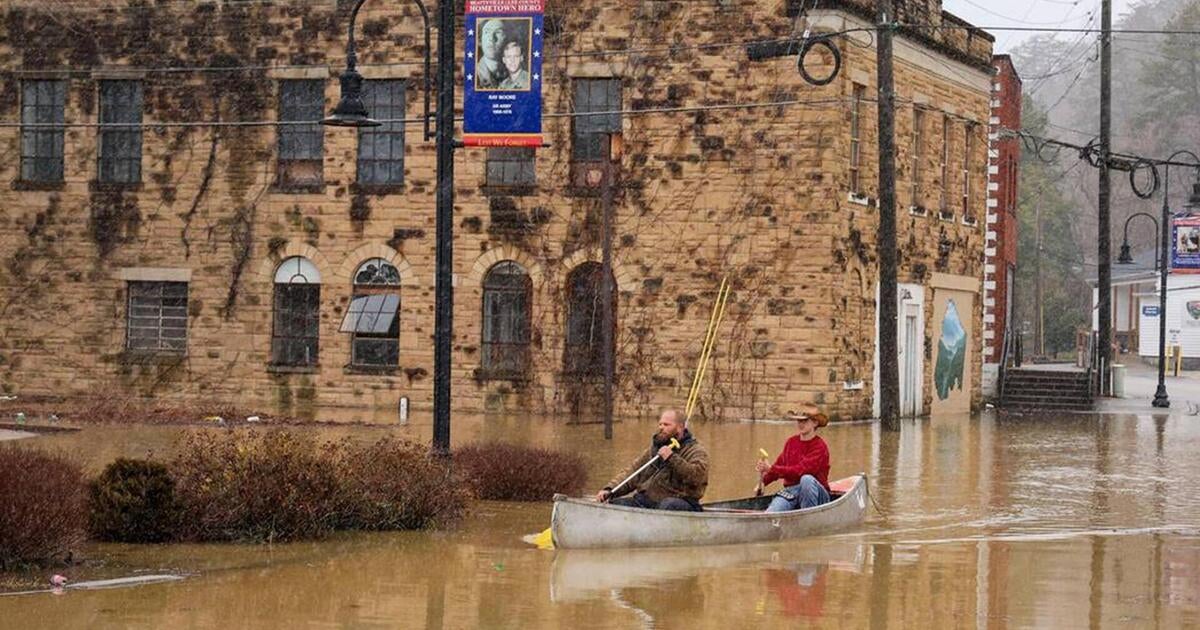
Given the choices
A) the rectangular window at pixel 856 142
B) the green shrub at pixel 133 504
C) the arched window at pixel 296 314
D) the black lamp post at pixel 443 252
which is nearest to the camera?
the green shrub at pixel 133 504

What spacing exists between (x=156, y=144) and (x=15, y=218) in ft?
11.2

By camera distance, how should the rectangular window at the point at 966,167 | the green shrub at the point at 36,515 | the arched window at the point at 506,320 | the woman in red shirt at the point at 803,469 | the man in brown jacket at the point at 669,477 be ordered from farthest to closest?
the rectangular window at the point at 966,167, the arched window at the point at 506,320, the woman in red shirt at the point at 803,469, the man in brown jacket at the point at 669,477, the green shrub at the point at 36,515

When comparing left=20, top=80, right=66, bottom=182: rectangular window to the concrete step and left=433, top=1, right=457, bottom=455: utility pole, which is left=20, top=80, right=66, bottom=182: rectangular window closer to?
left=433, top=1, right=457, bottom=455: utility pole

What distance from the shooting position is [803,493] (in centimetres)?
1967

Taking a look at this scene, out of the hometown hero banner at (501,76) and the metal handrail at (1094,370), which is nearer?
the hometown hero banner at (501,76)

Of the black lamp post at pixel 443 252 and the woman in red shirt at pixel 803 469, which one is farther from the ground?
the black lamp post at pixel 443 252

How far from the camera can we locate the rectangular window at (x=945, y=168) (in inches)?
1700

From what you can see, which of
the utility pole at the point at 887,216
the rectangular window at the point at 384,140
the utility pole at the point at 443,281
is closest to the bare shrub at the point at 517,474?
the utility pole at the point at 443,281

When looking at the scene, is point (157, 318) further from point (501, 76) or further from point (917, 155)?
point (501, 76)

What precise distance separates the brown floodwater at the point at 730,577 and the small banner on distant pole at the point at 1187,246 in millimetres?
26852

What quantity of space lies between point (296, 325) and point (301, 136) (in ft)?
12.3

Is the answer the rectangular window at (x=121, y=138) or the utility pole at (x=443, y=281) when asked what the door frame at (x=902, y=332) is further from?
the utility pole at (x=443, y=281)

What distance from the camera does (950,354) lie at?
45.0 meters

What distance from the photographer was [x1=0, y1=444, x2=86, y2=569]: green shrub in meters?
15.6
